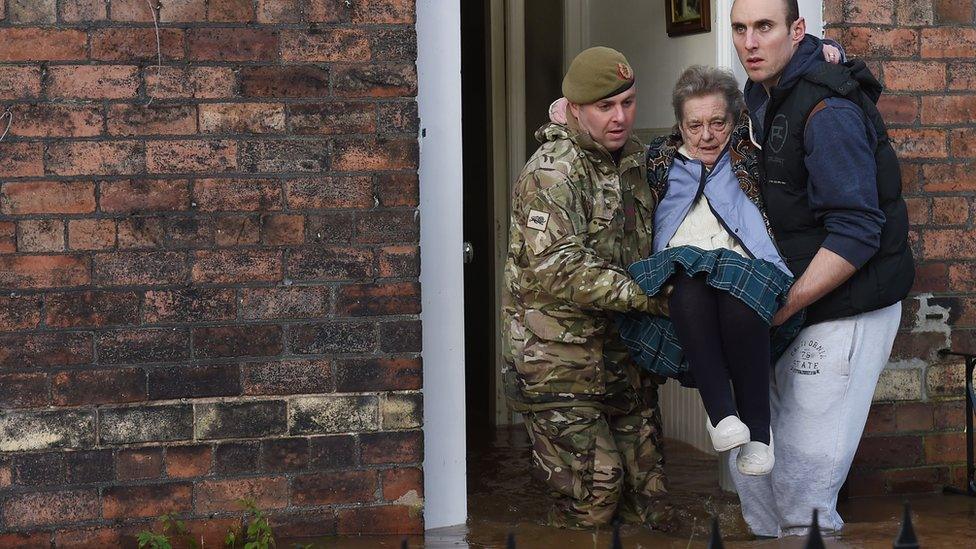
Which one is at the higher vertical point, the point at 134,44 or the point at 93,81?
the point at 134,44

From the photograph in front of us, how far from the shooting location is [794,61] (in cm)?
378

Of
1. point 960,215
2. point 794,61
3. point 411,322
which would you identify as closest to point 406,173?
point 411,322

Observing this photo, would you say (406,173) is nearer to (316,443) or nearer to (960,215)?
(316,443)

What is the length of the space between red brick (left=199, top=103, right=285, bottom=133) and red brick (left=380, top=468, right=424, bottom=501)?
1.24 meters

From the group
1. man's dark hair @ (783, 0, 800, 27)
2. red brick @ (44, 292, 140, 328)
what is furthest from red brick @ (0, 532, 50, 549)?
man's dark hair @ (783, 0, 800, 27)

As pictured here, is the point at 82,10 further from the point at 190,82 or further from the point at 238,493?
the point at 238,493

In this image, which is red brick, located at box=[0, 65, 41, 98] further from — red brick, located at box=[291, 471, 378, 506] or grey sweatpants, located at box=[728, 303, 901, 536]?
grey sweatpants, located at box=[728, 303, 901, 536]

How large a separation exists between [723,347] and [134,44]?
212cm

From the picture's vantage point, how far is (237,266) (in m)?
4.04

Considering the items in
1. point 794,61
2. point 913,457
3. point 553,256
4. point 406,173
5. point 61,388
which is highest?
point 794,61

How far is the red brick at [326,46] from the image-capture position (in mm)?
4031

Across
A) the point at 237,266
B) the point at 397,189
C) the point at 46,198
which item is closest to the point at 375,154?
the point at 397,189

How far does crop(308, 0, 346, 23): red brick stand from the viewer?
4.04 m

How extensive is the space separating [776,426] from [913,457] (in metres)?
1.03
